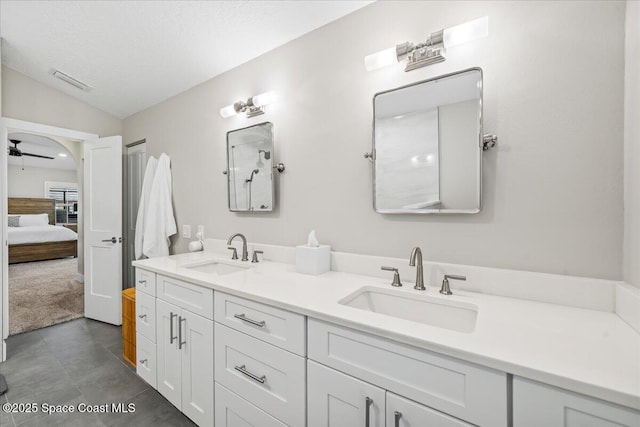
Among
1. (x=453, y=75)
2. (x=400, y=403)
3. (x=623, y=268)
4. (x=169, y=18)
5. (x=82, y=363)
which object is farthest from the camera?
(x=82, y=363)

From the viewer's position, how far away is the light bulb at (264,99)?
5.95 feet

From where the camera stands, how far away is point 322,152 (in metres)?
1.62

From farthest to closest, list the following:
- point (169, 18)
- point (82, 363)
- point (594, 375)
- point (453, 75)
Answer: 1. point (82, 363)
2. point (169, 18)
3. point (453, 75)
4. point (594, 375)

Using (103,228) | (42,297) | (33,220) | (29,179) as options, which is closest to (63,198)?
(29,179)

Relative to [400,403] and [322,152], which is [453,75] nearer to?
[322,152]

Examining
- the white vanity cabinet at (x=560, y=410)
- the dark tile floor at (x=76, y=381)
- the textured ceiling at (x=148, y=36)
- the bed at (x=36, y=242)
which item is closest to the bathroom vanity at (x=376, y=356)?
the white vanity cabinet at (x=560, y=410)

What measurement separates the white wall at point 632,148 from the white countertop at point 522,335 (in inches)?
8.4

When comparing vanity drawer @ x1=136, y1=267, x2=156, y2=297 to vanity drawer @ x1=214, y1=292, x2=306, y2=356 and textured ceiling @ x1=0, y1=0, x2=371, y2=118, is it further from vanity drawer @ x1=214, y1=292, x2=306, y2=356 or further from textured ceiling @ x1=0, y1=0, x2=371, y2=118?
textured ceiling @ x1=0, y1=0, x2=371, y2=118

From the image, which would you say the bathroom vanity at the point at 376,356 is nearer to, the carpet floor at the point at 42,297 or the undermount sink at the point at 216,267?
the undermount sink at the point at 216,267

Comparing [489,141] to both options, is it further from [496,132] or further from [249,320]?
[249,320]

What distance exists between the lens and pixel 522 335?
2.47 ft

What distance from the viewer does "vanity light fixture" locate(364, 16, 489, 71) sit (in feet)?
3.60

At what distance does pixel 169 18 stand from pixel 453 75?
1.79 m

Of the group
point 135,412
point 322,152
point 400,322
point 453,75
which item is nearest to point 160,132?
point 322,152
